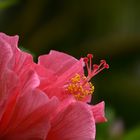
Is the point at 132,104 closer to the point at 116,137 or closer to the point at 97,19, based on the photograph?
the point at 97,19

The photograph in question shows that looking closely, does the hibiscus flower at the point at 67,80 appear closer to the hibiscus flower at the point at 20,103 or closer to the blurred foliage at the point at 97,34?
the hibiscus flower at the point at 20,103

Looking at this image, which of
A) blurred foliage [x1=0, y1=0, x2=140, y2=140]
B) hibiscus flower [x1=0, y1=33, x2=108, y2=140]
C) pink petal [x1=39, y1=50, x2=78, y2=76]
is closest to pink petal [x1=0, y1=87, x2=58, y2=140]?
hibiscus flower [x1=0, y1=33, x2=108, y2=140]

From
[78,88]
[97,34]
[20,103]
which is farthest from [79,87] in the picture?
[97,34]

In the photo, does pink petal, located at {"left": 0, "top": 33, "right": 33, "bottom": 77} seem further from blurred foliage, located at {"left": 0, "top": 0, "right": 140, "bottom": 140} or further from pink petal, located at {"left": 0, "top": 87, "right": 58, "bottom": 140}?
blurred foliage, located at {"left": 0, "top": 0, "right": 140, "bottom": 140}

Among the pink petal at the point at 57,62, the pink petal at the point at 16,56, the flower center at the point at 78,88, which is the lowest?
the flower center at the point at 78,88

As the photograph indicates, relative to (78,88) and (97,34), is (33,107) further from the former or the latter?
(97,34)

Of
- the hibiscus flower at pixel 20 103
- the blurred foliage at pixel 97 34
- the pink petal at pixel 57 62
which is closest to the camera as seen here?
the hibiscus flower at pixel 20 103

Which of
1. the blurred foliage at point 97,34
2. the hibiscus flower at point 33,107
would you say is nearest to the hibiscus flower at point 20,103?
the hibiscus flower at point 33,107
